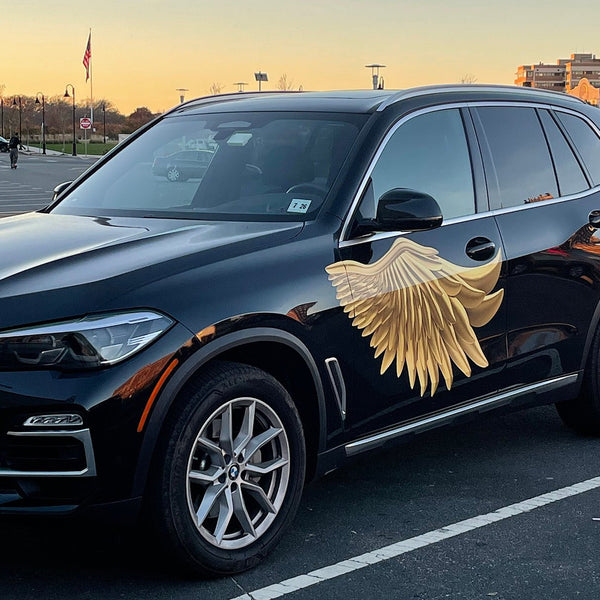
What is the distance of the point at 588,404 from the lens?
6008 mm

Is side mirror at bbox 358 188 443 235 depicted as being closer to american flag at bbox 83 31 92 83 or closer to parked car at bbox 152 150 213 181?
parked car at bbox 152 150 213 181

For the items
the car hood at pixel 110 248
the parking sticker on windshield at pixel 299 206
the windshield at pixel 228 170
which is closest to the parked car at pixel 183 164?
the windshield at pixel 228 170

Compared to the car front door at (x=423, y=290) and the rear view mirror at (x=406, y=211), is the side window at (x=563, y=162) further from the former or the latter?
the rear view mirror at (x=406, y=211)

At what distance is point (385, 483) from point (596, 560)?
1262 millimetres

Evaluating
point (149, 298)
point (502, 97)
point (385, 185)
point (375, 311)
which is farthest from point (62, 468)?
point (502, 97)

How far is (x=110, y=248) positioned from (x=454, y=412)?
69.6 inches

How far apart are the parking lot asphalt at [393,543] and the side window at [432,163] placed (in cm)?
120

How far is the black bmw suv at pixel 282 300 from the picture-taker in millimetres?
3648

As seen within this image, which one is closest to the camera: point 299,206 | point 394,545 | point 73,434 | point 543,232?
point 73,434

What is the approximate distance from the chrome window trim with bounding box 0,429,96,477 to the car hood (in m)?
0.38

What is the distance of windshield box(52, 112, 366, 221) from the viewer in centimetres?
476

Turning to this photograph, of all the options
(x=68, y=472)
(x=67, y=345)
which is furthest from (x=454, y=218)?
(x=68, y=472)

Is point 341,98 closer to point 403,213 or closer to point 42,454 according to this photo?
point 403,213

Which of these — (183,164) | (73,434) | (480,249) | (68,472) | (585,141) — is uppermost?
(585,141)
